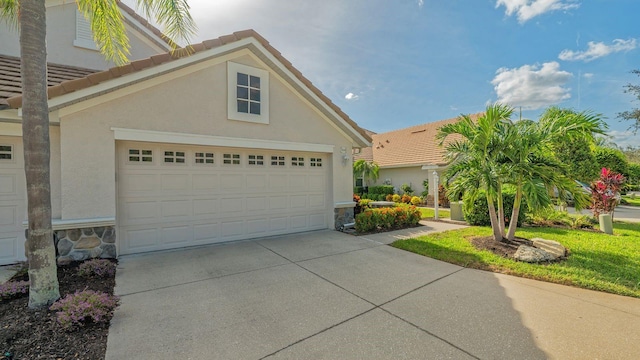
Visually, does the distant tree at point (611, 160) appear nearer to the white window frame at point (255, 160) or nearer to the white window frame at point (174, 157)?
the white window frame at point (255, 160)

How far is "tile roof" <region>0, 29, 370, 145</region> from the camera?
5094 millimetres

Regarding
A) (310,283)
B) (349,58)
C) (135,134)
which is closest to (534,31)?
(349,58)

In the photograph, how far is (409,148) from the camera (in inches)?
814

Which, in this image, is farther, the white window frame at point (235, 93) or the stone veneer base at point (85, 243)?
the white window frame at point (235, 93)

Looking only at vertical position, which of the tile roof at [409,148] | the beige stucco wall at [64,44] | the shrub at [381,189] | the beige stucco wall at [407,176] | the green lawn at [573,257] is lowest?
the green lawn at [573,257]

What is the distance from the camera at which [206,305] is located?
12.6 ft

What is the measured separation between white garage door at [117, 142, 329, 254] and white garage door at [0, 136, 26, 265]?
175 centimetres

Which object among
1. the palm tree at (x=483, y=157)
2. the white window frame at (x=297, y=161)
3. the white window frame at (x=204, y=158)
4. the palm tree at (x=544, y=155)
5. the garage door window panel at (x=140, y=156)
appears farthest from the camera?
the white window frame at (x=297, y=161)

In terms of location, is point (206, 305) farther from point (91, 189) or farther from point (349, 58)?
point (349, 58)

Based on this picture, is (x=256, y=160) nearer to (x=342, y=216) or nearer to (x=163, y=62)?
(x=163, y=62)

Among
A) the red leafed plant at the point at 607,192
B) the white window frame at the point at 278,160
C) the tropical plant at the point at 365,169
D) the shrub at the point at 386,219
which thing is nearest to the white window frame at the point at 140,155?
the white window frame at the point at 278,160

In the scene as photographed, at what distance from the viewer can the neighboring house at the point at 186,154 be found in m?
5.43

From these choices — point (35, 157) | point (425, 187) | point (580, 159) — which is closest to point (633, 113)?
point (580, 159)

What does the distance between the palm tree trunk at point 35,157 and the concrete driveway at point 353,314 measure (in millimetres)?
1002
